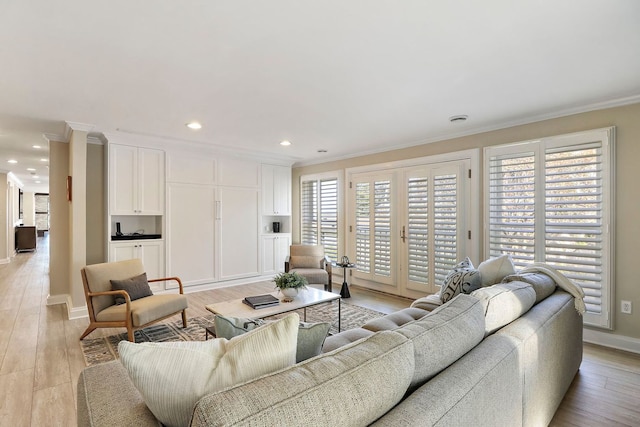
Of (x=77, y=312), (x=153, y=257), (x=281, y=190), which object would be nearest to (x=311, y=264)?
(x=281, y=190)

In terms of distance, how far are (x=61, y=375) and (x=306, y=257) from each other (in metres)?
3.11

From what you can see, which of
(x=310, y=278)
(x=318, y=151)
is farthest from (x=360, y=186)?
(x=310, y=278)

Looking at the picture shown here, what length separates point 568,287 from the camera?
2.29 metres

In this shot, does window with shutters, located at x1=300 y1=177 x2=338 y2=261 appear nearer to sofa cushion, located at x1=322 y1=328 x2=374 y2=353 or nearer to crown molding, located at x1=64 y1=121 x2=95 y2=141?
crown molding, located at x1=64 y1=121 x2=95 y2=141

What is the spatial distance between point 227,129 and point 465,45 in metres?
2.89

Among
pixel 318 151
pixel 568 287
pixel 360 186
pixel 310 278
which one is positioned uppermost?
pixel 318 151

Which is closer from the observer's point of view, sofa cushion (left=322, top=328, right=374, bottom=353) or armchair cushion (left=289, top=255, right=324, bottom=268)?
sofa cushion (left=322, top=328, right=374, bottom=353)

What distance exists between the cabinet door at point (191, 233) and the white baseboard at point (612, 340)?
4.88 metres

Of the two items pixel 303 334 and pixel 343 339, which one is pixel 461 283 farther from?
pixel 303 334

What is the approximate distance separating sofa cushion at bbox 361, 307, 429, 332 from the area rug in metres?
1.12

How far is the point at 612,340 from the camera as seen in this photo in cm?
297

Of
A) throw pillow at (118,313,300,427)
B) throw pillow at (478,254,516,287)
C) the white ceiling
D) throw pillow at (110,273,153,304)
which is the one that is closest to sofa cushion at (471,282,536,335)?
throw pillow at (478,254,516,287)

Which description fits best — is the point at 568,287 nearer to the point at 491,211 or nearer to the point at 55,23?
the point at 491,211

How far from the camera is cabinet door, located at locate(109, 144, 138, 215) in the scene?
14.0ft
